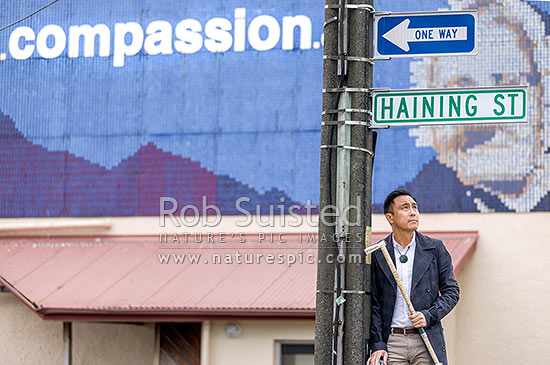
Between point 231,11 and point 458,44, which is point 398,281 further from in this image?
point 231,11

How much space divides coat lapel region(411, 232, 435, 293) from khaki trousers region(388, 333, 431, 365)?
323 millimetres

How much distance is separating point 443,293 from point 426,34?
1755 mm

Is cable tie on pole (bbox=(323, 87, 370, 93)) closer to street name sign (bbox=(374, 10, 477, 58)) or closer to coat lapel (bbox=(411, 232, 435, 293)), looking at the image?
street name sign (bbox=(374, 10, 477, 58))

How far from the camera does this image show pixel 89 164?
567 inches

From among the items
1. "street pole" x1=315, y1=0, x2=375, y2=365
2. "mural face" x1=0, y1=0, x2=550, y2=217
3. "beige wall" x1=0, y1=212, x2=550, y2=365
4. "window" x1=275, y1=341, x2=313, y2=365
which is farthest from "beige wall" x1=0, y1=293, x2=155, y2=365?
"street pole" x1=315, y1=0, x2=375, y2=365

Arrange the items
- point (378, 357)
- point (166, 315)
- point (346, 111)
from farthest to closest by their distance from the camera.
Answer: point (166, 315), point (346, 111), point (378, 357)

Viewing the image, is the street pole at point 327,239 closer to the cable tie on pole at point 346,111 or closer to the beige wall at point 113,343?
the cable tie on pole at point 346,111

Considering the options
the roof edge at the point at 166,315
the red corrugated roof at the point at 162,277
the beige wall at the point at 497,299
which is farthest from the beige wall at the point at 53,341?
the beige wall at the point at 497,299

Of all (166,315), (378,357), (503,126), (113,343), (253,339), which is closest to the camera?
(378,357)

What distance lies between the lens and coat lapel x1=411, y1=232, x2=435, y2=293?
246 inches

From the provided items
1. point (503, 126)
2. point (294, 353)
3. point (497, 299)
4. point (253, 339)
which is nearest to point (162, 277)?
point (253, 339)

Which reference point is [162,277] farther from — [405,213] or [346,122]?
[346,122]

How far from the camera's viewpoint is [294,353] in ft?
42.7

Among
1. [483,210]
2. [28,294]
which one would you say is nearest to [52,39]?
[28,294]
